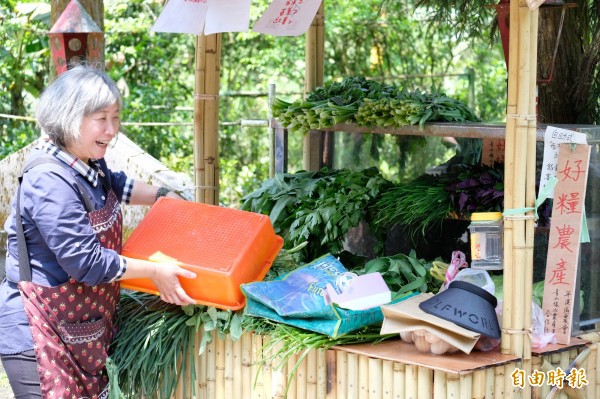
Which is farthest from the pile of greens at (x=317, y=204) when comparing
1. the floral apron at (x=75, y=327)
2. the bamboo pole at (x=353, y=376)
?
the floral apron at (x=75, y=327)

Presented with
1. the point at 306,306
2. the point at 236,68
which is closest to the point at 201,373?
the point at 306,306

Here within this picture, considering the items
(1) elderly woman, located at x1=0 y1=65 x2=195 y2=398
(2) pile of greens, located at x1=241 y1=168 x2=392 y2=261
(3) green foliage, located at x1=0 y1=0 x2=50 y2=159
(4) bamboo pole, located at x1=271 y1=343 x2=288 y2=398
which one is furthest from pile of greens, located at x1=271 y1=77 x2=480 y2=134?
(3) green foliage, located at x1=0 y1=0 x2=50 y2=159

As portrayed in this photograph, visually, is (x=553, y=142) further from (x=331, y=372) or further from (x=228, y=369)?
(x=228, y=369)

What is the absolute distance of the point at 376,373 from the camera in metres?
3.12

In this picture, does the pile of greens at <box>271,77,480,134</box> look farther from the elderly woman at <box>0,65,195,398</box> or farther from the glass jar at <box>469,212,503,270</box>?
the elderly woman at <box>0,65,195,398</box>

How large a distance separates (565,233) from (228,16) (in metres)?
1.81

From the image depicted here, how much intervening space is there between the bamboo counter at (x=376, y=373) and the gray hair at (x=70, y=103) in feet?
3.41

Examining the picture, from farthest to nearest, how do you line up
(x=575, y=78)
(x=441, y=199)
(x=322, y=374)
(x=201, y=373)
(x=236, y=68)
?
(x=236, y=68)
(x=575, y=78)
(x=441, y=199)
(x=201, y=373)
(x=322, y=374)

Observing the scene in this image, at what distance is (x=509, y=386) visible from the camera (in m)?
3.11

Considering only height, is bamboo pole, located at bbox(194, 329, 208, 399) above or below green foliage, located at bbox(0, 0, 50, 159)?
below

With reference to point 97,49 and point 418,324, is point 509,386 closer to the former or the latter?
point 418,324

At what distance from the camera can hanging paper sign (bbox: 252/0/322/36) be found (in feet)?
14.1

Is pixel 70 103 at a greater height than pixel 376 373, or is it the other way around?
pixel 70 103

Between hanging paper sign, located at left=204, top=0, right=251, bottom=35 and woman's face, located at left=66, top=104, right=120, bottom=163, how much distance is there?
1.01m
